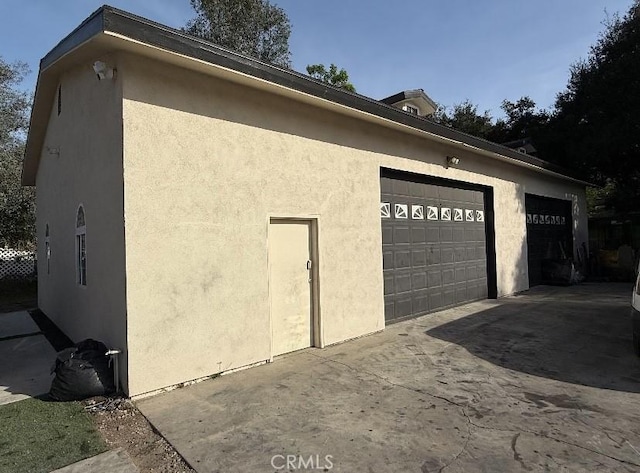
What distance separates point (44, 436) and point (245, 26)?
24.4 metres

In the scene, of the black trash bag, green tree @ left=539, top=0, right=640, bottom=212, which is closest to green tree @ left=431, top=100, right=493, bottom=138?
green tree @ left=539, top=0, right=640, bottom=212

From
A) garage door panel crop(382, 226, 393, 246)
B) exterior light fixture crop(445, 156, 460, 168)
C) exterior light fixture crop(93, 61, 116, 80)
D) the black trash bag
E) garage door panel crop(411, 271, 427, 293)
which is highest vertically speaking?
exterior light fixture crop(93, 61, 116, 80)

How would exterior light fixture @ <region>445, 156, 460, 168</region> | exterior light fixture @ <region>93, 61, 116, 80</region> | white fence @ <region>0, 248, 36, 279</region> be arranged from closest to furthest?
exterior light fixture @ <region>93, 61, 116, 80</region>, exterior light fixture @ <region>445, 156, 460, 168</region>, white fence @ <region>0, 248, 36, 279</region>

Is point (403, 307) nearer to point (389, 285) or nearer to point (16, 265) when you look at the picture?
point (389, 285)

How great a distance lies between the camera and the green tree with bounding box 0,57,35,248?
1617cm

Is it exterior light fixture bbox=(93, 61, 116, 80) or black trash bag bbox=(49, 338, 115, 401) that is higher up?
exterior light fixture bbox=(93, 61, 116, 80)

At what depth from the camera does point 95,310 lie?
5223 mm

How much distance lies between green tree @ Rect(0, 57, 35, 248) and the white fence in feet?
4.23

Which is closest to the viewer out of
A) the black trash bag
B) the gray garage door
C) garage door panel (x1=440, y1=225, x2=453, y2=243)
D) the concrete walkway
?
the black trash bag

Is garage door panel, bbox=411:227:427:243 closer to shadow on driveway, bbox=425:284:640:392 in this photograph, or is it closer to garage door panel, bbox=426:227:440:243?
garage door panel, bbox=426:227:440:243

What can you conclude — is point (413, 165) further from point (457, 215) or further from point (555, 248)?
point (555, 248)

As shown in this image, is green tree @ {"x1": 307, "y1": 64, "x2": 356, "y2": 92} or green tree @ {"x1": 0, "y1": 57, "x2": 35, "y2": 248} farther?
green tree @ {"x1": 307, "y1": 64, "x2": 356, "y2": 92}

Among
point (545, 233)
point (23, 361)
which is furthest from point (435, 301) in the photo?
point (23, 361)

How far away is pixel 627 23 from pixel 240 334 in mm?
18526
